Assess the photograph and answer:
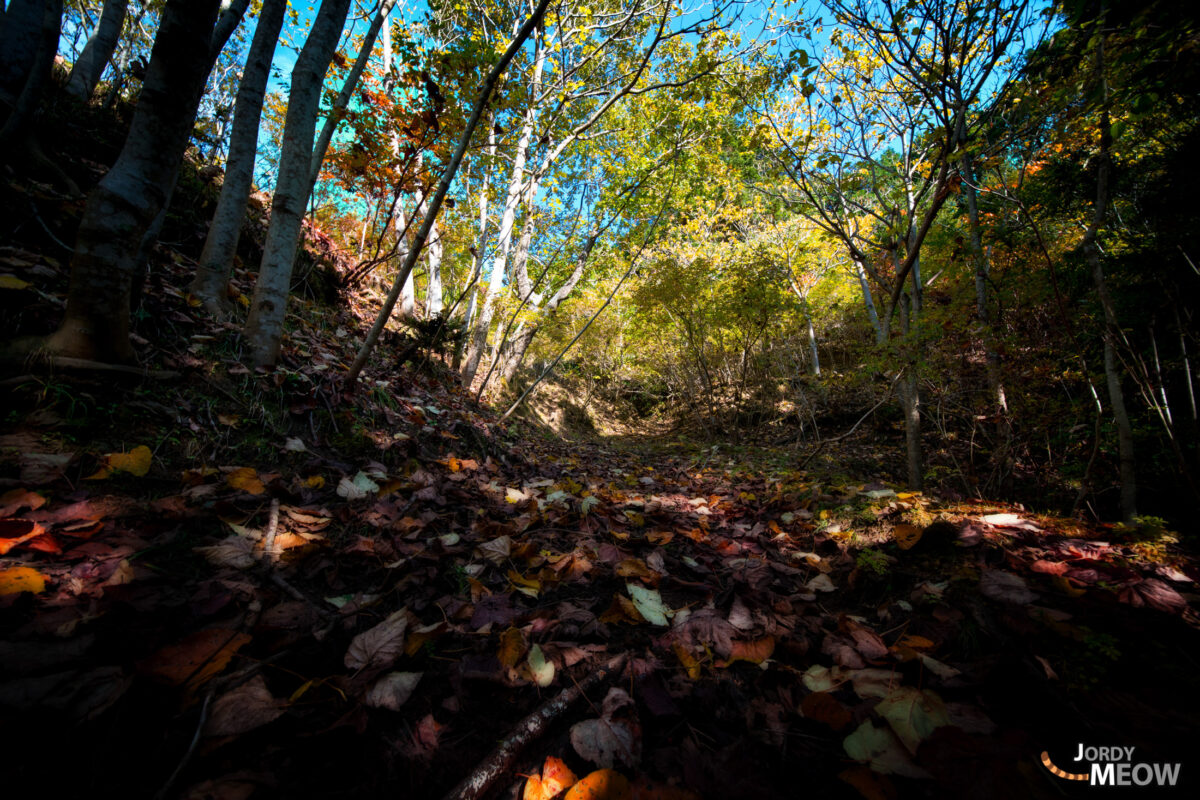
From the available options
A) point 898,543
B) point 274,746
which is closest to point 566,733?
point 274,746

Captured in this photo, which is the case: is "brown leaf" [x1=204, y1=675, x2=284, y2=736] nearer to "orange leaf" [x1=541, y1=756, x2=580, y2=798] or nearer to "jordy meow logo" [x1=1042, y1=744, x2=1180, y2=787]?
"orange leaf" [x1=541, y1=756, x2=580, y2=798]

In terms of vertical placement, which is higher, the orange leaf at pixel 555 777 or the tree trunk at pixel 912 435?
the tree trunk at pixel 912 435

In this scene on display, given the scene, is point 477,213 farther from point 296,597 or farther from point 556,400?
point 296,597

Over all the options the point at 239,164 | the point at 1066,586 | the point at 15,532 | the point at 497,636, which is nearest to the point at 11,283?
the point at 15,532

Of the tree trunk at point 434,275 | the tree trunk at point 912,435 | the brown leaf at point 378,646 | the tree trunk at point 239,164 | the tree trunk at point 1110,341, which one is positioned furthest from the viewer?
the tree trunk at point 434,275

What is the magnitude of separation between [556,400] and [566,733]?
1233cm

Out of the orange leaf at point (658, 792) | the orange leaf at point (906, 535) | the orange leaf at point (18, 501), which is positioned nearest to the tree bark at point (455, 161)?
the orange leaf at point (18, 501)

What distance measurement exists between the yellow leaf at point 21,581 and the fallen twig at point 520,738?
1126mm

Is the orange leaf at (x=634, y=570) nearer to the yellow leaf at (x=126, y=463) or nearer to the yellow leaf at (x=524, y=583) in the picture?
the yellow leaf at (x=524, y=583)

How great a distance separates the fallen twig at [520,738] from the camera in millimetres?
769

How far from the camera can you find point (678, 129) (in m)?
7.94

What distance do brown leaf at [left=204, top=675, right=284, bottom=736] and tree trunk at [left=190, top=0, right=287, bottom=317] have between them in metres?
2.98

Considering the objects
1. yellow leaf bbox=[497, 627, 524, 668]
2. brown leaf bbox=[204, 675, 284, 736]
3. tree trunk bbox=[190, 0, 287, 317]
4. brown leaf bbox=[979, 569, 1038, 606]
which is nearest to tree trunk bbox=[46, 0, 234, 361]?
tree trunk bbox=[190, 0, 287, 317]

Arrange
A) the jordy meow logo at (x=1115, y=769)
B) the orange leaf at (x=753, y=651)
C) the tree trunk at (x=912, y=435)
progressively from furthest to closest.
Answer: the tree trunk at (x=912, y=435), the orange leaf at (x=753, y=651), the jordy meow logo at (x=1115, y=769)
